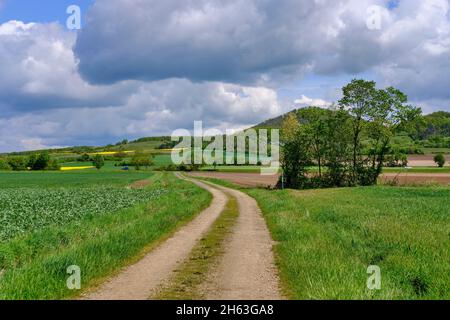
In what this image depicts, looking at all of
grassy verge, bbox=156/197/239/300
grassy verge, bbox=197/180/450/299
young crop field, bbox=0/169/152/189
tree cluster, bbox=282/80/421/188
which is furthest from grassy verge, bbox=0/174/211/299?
young crop field, bbox=0/169/152/189

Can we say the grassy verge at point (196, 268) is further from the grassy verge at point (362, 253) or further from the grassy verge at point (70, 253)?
the grassy verge at point (362, 253)

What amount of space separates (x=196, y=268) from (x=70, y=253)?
358cm

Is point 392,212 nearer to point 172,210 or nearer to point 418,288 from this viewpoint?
point 172,210

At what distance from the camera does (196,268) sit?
13.1 meters

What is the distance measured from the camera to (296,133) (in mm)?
65000

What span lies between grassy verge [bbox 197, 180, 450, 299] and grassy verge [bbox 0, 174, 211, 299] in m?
5.01

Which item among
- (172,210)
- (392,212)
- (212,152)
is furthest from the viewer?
(212,152)

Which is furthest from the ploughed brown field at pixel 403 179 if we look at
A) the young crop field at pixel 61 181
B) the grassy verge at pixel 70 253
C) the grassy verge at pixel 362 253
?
the grassy verge at pixel 70 253

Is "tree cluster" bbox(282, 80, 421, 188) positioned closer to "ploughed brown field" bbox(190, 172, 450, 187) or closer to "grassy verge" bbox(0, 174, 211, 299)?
"ploughed brown field" bbox(190, 172, 450, 187)

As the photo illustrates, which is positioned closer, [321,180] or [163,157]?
[321,180]

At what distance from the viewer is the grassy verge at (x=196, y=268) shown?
10.4m

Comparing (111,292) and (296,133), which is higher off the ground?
(296,133)

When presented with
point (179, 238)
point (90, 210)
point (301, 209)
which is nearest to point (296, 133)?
point (301, 209)
